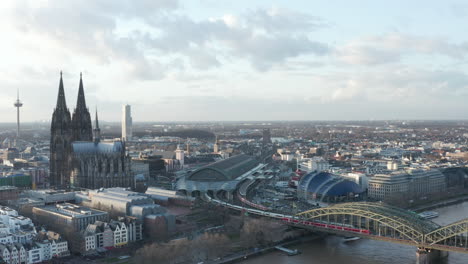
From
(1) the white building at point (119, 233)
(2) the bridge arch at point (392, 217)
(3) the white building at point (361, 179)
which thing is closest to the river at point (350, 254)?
(2) the bridge arch at point (392, 217)

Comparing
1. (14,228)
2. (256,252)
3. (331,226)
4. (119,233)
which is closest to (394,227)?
(331,226)

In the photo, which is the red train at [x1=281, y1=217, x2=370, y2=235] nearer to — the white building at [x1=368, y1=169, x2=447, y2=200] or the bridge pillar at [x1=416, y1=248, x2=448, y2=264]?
the bridge pillar at [x1=416, y1=248, x2=448, y2=264]

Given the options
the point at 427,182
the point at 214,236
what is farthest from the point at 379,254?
the point at 427,182

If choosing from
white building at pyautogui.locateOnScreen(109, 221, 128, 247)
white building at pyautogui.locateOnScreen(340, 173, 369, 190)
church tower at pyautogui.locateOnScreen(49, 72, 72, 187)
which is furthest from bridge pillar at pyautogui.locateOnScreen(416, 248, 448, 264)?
church tower at pyautogui.locateOnScreen(49, 72, 72, 187)

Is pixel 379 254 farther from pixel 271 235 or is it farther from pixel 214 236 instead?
pixel 214 236

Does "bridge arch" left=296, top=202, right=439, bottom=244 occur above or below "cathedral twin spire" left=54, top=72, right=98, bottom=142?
below

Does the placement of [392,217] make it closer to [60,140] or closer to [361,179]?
[361,179]

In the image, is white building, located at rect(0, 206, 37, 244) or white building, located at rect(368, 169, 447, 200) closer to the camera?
white building, located at rect(0, 206, 37, 244)
